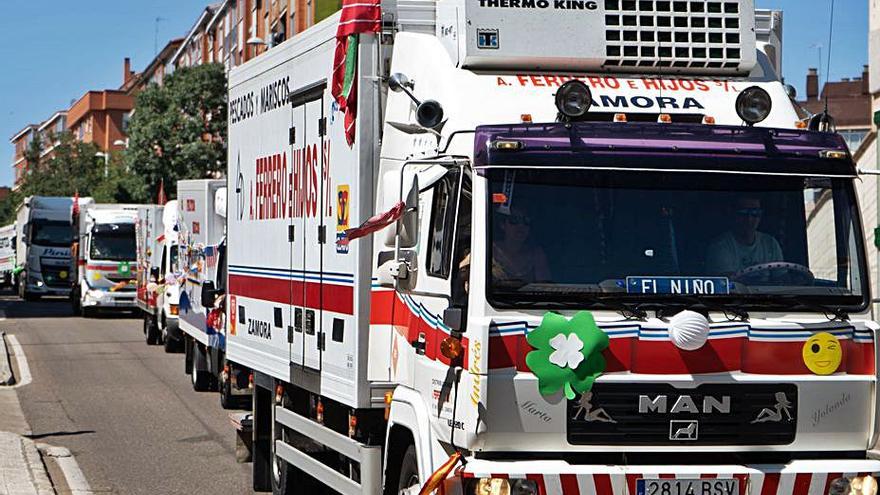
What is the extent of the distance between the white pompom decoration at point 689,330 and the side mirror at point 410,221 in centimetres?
162

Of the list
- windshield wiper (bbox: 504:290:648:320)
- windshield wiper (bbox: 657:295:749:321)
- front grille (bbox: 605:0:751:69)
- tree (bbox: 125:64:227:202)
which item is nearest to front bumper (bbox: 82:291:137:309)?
tree (bbox: 125:64:227:202)

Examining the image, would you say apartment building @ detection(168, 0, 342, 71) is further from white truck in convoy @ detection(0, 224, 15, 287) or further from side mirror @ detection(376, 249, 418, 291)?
side mirror @ detection(376, 249, 418, 291)

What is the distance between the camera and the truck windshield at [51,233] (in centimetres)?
5194

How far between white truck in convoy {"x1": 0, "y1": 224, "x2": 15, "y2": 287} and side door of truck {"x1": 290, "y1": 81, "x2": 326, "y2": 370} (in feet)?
201

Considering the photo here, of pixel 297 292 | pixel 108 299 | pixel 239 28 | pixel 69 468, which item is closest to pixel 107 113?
pixel 239 28

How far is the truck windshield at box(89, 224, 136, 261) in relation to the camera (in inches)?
1554

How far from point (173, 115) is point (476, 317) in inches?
1853

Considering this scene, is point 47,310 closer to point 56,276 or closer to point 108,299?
point 56,276

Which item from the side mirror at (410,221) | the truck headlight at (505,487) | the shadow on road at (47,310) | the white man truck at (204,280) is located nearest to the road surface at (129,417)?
the white man truck at (204,280)

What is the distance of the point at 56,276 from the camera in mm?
53188

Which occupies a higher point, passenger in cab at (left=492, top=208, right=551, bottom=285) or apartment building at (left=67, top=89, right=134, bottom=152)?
apartment building at (left=67, top=89, right=134, bottom=152)

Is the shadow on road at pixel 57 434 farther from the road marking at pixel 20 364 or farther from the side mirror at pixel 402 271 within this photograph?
the side mirror at pixel 402 271

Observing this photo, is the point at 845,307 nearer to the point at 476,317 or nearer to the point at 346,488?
the point at 476,317

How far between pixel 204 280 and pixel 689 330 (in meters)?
15.6
